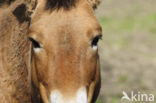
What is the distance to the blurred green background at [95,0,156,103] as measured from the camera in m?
10.2

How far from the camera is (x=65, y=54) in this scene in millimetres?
3764

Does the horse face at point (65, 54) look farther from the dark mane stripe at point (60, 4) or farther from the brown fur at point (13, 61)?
the brown fur at point (13, 61)

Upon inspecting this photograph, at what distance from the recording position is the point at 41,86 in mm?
3943

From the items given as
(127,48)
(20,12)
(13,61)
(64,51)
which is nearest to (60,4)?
(64,51)

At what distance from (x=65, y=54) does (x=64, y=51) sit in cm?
3

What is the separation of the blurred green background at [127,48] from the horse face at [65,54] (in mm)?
5049

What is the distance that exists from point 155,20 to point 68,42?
13267 millimetres

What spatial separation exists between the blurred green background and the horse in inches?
197

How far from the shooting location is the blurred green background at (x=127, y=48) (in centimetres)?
1016

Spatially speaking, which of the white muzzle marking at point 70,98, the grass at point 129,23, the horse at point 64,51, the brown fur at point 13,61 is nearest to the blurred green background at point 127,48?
the grass at point 129,23

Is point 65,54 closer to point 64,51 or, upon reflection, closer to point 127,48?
point 64,51

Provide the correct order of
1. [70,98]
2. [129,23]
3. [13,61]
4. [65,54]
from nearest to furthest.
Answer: [70,98]
[65,54]
[13,61]
[129,23]

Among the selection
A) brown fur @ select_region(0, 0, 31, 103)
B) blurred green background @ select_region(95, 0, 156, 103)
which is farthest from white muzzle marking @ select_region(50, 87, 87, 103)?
blurred green background @ select_region(95, 0, 156, 103)

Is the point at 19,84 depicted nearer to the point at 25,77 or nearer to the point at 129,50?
the point at 25,77
